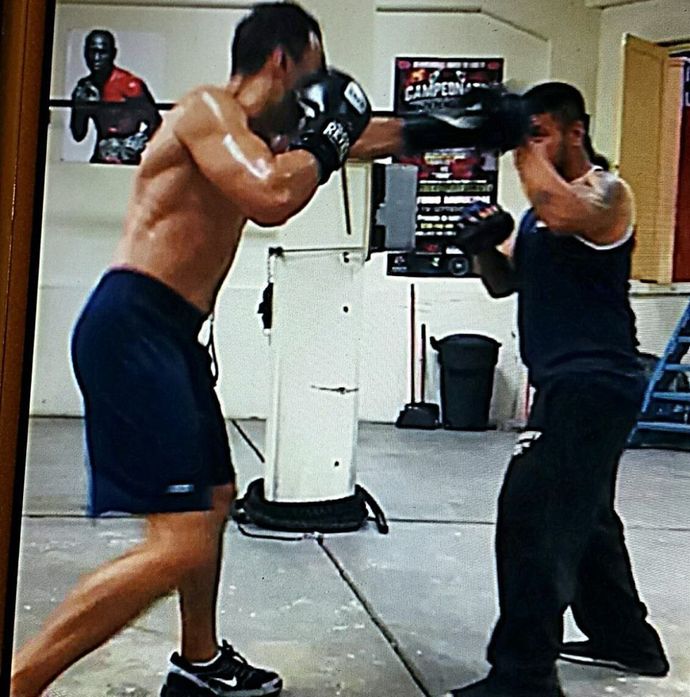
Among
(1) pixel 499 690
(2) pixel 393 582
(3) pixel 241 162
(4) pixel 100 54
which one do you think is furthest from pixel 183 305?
(1) pixel 499 690

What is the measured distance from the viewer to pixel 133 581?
35.2 inches

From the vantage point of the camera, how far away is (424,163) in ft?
3.00

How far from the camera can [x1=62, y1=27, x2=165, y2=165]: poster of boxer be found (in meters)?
0.89

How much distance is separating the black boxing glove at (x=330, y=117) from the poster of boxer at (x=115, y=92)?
141 millimetres

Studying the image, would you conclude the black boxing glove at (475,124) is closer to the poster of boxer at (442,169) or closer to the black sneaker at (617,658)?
the poster of boxer at (442,169)

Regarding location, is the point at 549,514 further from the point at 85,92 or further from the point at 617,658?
the point at 85,92

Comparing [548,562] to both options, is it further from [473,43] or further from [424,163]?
[473,43]

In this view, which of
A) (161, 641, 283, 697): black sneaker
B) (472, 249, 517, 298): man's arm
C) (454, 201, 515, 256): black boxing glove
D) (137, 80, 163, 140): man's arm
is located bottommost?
(161, 641, 283, 697): black sneaker

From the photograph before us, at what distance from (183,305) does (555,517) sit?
1.33ft

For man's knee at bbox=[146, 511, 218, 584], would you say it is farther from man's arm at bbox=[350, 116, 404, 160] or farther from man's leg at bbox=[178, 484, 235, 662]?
man's arm at bbox=[350, 116, 404, 160]

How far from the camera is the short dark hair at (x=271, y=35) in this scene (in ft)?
2.96

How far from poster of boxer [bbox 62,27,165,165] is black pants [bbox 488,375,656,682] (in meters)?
0.46

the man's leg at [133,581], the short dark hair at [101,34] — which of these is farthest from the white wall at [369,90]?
the man's leg at [133,581]

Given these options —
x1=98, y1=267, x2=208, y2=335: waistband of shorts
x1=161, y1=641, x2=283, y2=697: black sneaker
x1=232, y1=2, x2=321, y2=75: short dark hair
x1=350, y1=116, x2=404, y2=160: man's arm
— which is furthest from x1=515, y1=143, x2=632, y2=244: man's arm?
x1=161, y1=641, x2=283, y2=697: black sneaker
